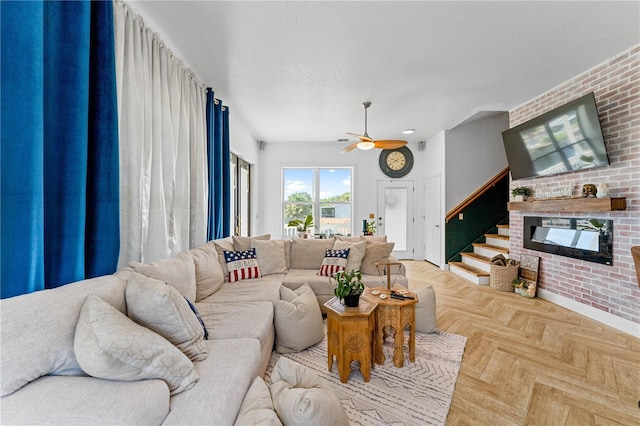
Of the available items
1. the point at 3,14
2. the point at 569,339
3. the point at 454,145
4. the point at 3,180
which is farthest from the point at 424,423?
the point at 454,145

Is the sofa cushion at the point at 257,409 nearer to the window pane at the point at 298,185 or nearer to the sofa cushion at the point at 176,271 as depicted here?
the sofa cushion at the point at 176,271

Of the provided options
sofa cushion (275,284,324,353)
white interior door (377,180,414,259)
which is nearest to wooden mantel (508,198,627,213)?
white interior door (377,180,414,259)

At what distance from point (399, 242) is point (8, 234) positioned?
20.1ft

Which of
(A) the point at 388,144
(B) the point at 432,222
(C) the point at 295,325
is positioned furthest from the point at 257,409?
(B) the point at 432,222

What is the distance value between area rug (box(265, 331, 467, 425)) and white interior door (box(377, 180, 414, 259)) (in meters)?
4.04

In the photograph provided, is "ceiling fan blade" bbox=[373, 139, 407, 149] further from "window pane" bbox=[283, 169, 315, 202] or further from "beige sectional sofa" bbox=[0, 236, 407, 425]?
"beige sectional sofa" bbox=[0, 236, 407, 425]

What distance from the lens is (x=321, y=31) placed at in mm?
2246

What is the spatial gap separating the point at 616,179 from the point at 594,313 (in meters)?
1.45

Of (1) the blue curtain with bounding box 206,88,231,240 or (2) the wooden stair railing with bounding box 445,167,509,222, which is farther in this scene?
(2) the wooden stair railing with bounding box 445,167,509,222

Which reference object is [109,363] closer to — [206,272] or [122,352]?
[122,352]

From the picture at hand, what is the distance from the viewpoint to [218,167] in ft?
11.7

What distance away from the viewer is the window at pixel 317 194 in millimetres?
6352

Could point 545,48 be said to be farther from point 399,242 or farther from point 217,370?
point 399,242

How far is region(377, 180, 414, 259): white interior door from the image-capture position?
6293 millimetres
